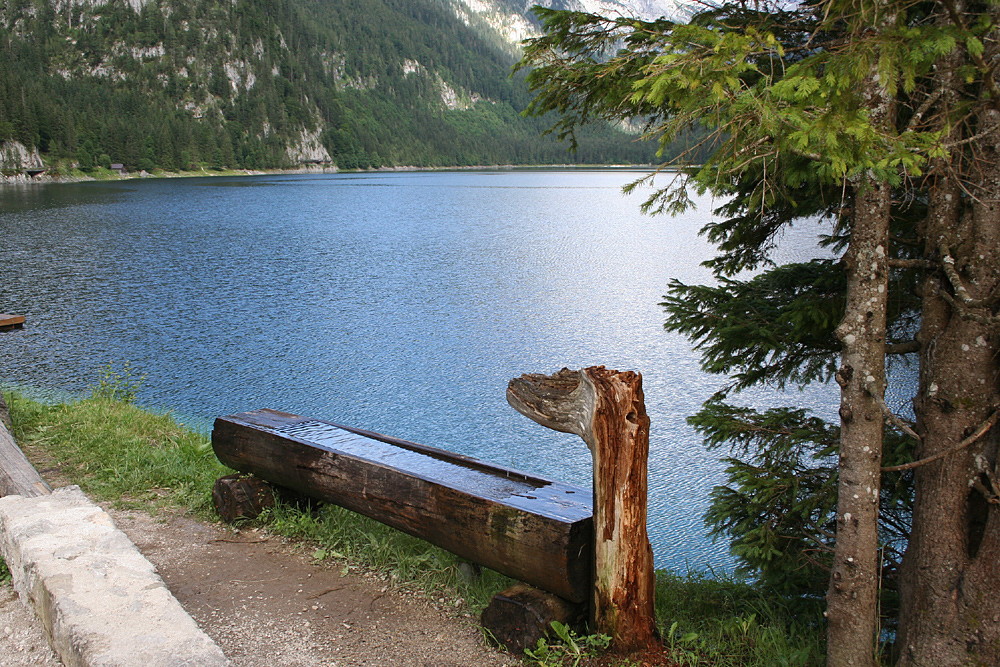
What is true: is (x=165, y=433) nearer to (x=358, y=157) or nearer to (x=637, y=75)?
(x=637, y=75)

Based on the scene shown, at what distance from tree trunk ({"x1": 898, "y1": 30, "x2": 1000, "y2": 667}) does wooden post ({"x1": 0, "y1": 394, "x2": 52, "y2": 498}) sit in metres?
5.97

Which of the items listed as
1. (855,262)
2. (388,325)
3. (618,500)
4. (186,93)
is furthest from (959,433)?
(186,93)

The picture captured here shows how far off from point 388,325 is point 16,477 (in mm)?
14379

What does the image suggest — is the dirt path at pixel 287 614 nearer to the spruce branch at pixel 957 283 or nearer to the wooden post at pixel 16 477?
the wooden post at pixel 16 477

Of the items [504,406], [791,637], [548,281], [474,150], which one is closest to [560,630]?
[791,637]

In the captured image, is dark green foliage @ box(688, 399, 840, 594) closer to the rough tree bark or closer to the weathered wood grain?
the rough tree bark

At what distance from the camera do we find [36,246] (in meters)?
33.4

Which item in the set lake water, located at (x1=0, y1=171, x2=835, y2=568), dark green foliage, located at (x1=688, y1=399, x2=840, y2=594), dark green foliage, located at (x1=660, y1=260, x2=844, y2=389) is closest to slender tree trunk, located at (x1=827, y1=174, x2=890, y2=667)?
dark green foliage, located at (x1=688, y1=399, x2=840, y2=594)

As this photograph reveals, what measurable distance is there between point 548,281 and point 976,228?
880 inches

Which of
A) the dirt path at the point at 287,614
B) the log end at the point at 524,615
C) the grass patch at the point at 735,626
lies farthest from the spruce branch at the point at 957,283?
the dirt path at the point at 287,614

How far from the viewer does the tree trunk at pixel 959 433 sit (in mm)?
4266

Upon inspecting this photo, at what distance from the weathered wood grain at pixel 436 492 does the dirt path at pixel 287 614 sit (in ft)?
1.54

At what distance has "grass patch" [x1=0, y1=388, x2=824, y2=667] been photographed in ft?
15.3

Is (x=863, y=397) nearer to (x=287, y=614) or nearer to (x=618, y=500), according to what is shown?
(x=618, y=500)
